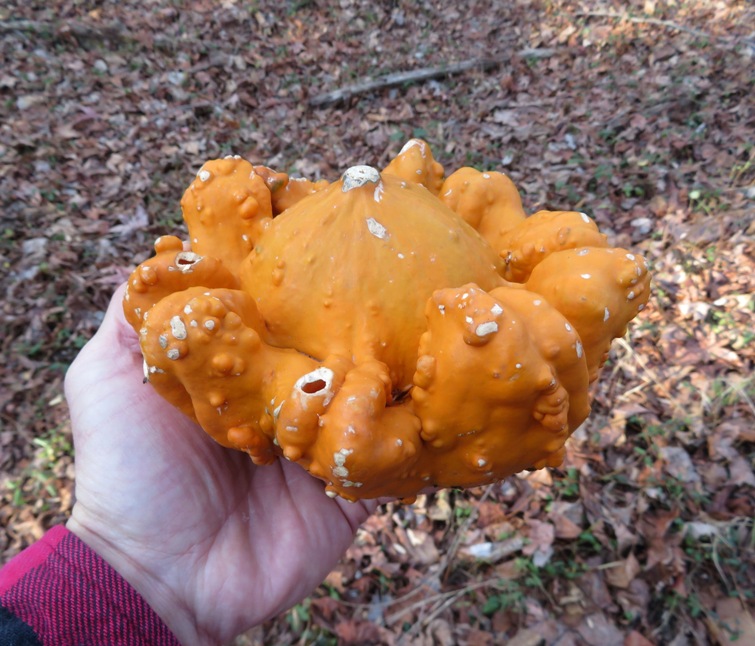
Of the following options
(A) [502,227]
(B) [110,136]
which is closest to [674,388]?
(A) [502,227]

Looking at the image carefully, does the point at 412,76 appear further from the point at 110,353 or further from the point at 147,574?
the point at 147,574

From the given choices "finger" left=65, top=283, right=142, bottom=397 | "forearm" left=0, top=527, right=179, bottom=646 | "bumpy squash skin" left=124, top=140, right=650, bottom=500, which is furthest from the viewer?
"finger" left=65, top=283, right=142, bottom=397

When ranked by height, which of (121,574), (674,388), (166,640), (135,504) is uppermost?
(135,504)

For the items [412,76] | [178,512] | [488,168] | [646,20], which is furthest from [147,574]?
[646,20]

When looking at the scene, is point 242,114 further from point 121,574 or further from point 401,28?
point 121,574

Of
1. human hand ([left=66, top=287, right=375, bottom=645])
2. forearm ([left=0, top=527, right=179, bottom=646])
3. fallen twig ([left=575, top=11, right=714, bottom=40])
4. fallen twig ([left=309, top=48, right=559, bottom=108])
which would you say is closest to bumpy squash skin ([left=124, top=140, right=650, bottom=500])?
human hand ([left=66, top=287, right=375, bottom=645])

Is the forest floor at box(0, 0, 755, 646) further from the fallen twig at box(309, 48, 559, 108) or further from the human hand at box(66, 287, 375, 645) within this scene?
the human hand at box(66, 287, 375, 645)
